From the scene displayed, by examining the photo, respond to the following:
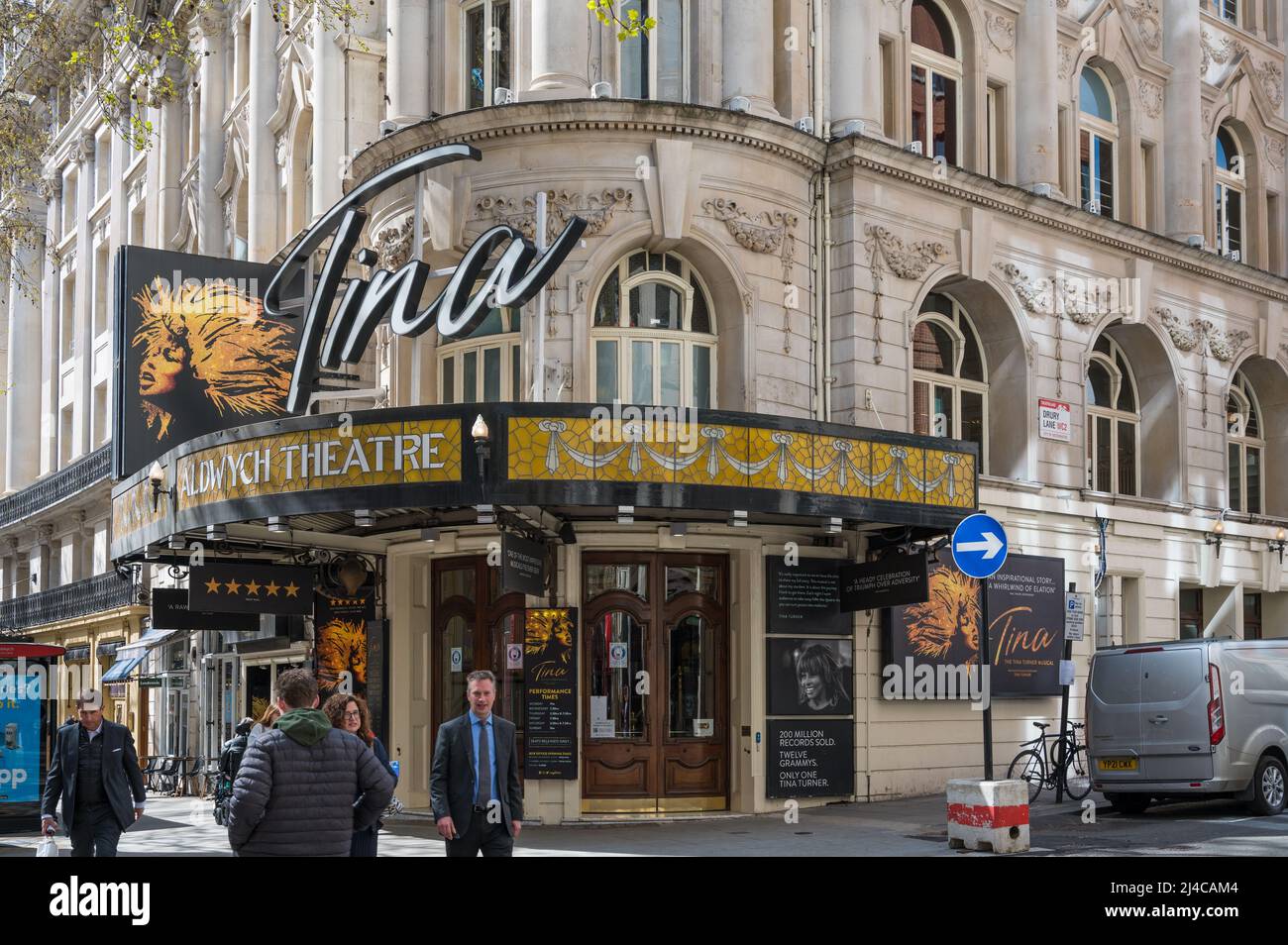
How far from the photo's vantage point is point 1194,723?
1828cm

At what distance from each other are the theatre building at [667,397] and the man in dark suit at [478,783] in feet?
24.3

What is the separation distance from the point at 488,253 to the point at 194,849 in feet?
26.5

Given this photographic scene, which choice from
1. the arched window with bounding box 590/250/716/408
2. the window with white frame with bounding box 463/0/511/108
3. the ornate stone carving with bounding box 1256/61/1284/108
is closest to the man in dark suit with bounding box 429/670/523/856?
the arched window with bounding box 590/250/716/408

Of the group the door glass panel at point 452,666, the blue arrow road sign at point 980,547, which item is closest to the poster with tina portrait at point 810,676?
the door glass panel at point 452,666

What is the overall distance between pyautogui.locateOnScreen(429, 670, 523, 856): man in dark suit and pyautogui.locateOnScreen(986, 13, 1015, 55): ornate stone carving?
63.0 feet

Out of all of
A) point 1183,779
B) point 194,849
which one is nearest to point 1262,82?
point 1183,779

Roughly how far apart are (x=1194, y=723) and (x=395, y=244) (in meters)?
12.6

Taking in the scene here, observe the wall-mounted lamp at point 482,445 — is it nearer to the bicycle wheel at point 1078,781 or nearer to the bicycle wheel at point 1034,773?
the bicycle wheel at point 1034,773

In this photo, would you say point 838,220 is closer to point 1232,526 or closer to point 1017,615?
point 1017,615

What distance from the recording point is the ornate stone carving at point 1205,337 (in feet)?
93.4

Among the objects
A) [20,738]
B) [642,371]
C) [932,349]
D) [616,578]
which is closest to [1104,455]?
[932,349]

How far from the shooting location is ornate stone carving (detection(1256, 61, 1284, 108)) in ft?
106

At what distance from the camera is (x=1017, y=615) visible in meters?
24.6

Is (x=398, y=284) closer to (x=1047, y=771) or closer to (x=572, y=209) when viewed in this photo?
(x=572, y=209)
